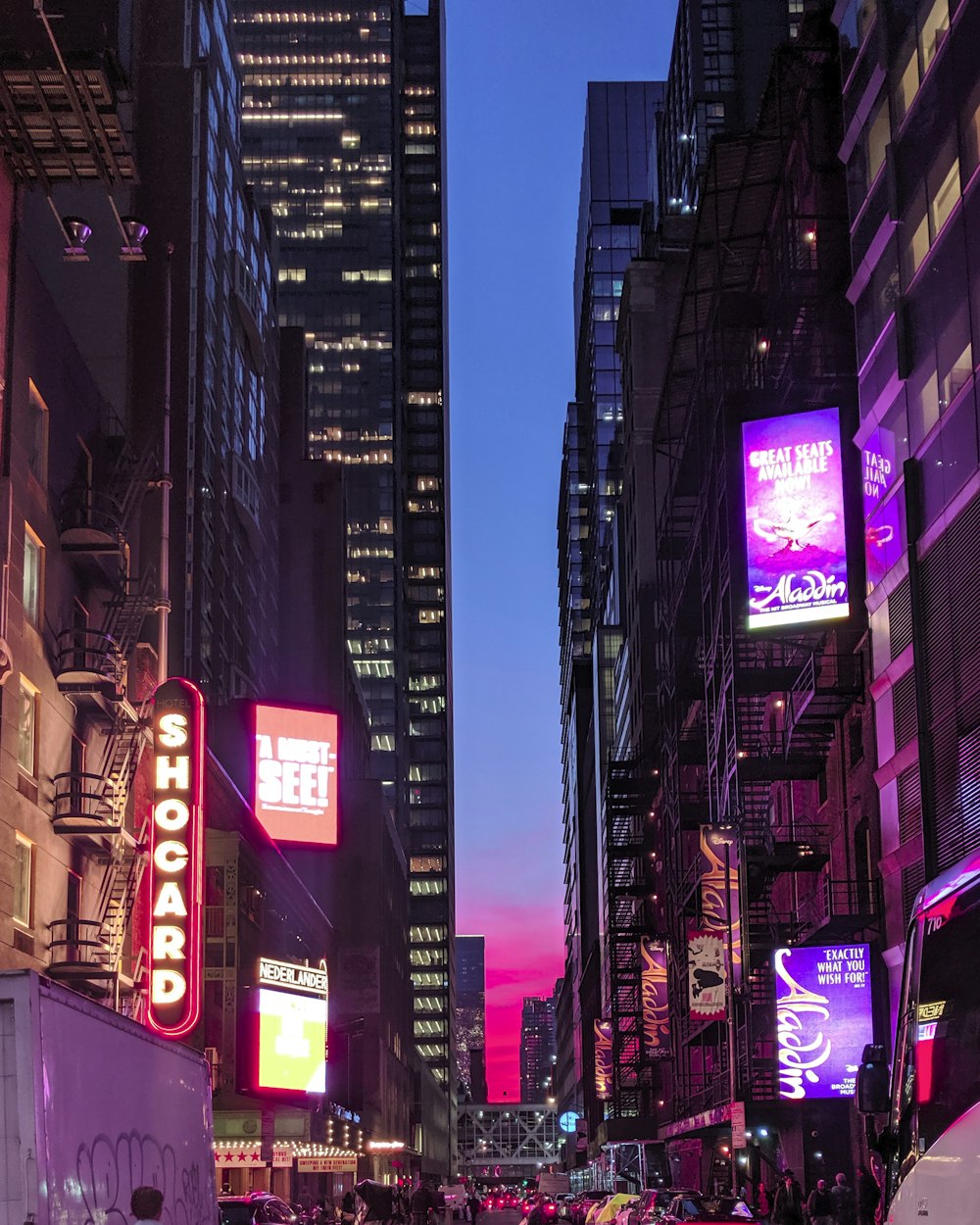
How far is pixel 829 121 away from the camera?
40.9 metres

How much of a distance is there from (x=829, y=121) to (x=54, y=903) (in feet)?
87.6

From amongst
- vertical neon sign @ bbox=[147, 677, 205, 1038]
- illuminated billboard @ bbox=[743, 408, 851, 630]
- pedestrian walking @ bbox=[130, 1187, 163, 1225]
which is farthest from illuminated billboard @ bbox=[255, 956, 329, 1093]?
pedestrian walking @ bbox=[130, 1187, 163, 1225]

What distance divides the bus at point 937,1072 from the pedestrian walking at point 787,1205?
58.1 feet

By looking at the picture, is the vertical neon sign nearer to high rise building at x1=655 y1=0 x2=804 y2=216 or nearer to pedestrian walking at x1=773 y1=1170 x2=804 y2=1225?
pedestrian walking at x1=773 y1=1170 x2=804 y2=1225

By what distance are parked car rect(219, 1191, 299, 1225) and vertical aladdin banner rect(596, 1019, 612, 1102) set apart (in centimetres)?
6630

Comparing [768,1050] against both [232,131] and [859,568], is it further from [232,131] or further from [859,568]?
[232,131]

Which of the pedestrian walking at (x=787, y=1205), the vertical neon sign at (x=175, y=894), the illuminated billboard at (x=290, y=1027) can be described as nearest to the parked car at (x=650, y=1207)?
the pedestrian walking at (x=787, y=1205)

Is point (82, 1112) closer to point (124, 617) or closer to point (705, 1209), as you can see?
point (705, 1209)

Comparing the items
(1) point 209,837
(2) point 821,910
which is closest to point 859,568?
(2) point 821,910

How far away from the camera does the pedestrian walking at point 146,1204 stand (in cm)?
1094

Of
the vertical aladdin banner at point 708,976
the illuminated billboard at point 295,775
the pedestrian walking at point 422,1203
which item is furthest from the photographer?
the illuminated billboard at point 295,775

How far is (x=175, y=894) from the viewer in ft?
101

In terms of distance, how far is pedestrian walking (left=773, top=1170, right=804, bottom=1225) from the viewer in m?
29.7

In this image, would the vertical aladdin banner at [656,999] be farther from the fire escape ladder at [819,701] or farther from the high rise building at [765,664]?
the fire escape ladder at [819,701]
